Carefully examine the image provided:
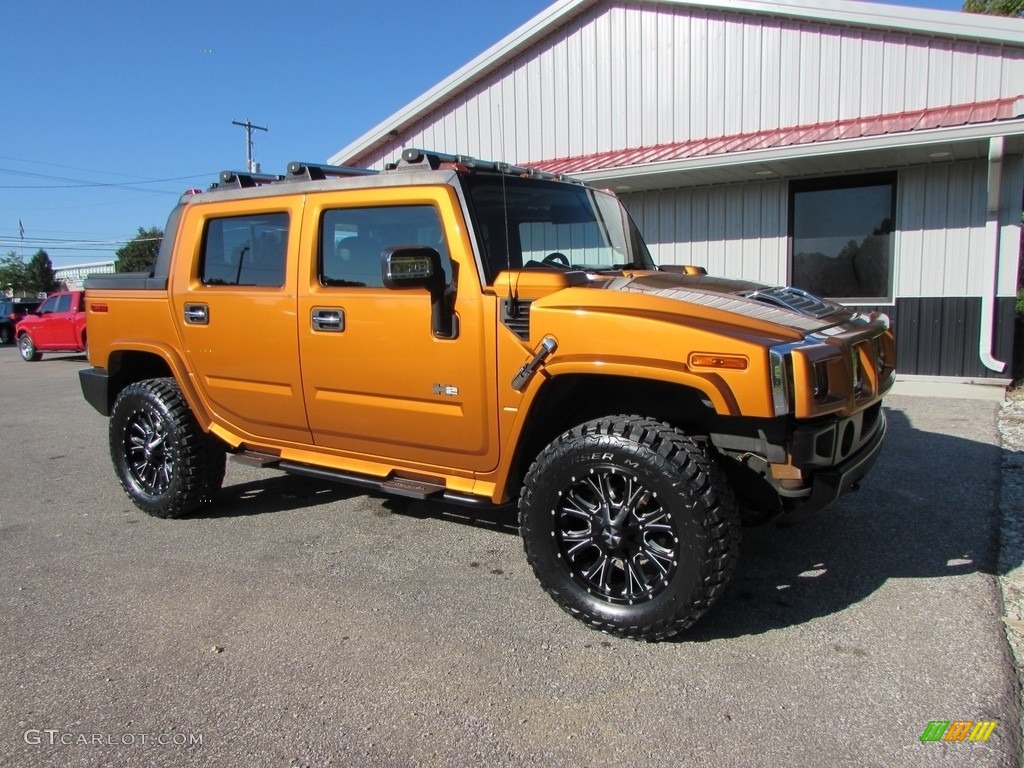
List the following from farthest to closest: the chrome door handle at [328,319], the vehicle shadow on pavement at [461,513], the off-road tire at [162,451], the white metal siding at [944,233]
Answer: the white metal siding at [944,233]
the off-road tire at [162,451]
the vehicle shadow on pavement at [461,513]
the chrome door handle at [328,319]

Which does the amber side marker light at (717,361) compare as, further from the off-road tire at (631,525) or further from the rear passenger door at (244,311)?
the rear passenger door at (244,311)

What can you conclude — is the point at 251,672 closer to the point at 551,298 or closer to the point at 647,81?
the point at 551,298

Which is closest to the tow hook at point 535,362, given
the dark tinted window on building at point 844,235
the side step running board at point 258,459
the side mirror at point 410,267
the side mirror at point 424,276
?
the side mirror at point 424,276

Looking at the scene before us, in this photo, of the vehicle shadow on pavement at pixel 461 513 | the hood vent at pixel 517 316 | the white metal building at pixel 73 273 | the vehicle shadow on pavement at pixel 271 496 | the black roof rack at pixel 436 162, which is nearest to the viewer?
the hood vent at pixel 517 316

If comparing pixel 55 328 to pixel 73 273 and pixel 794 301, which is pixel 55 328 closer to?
pixel 794 301

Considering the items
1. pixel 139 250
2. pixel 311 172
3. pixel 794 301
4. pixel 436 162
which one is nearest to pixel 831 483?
pixel 794 301

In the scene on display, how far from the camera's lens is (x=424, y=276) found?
323 cm

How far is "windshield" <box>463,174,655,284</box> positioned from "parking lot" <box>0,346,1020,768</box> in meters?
1.67

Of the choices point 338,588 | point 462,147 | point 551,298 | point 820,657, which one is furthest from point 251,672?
point 462,147

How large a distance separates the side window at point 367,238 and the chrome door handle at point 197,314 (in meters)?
0.95

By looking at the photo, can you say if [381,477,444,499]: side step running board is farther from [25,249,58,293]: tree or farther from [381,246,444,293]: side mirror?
[25,249,58,293]: tree

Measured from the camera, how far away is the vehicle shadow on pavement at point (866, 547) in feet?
10.9

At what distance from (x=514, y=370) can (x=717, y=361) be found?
0.93 metres

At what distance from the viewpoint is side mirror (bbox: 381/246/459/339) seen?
3.15 meters
